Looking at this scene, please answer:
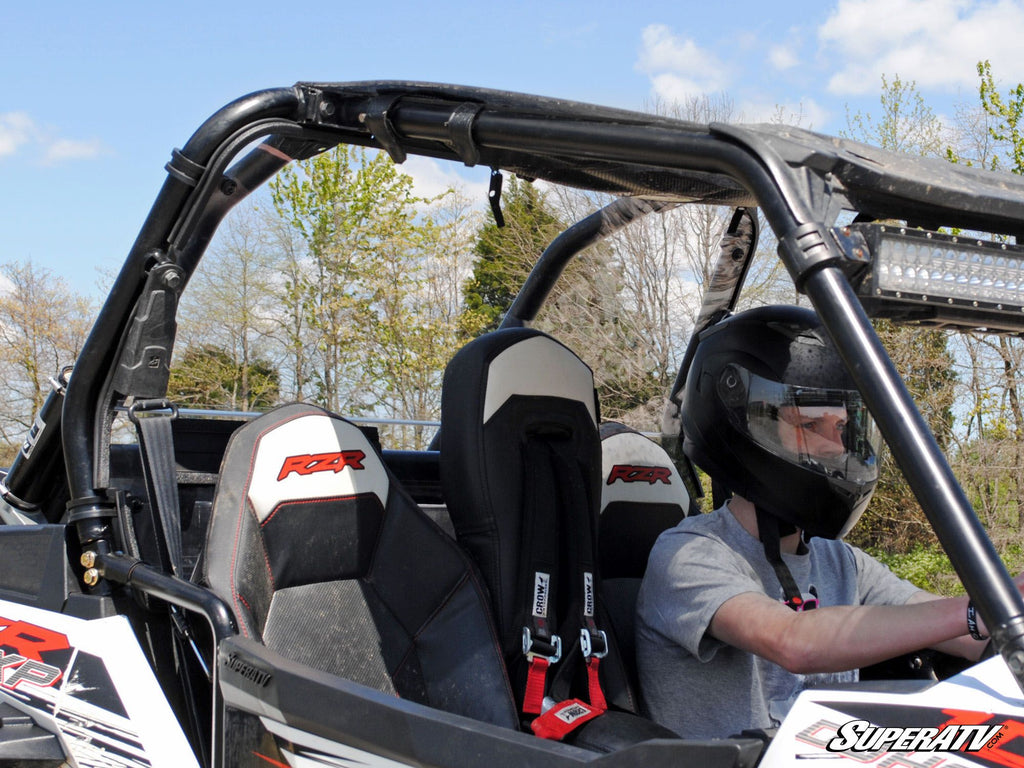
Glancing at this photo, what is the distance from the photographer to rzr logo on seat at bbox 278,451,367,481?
1.89m

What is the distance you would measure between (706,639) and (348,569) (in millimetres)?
711

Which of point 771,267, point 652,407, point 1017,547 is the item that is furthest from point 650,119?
point 652,407

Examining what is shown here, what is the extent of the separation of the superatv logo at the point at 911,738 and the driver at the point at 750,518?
0.50m

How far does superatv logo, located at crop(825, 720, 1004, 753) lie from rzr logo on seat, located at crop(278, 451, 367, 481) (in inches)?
43.9

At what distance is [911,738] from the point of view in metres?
1.10

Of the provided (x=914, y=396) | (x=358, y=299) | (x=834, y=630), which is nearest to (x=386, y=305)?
(x=358, y=299)

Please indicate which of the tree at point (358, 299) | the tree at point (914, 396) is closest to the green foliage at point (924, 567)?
the tree at point (914, 396)

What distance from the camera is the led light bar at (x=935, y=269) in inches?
46.2

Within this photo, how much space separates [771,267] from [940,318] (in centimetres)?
938

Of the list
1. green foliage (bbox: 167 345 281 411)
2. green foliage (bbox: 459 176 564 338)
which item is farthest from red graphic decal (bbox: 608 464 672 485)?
green foliage (bbox: 167 345 281 411)

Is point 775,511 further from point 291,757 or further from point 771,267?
point 771,267

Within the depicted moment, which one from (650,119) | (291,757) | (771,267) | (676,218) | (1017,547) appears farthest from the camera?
(676,218)

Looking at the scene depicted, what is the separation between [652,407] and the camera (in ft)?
38.2

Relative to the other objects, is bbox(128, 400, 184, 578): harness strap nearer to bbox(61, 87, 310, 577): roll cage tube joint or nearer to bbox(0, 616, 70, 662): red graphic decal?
bbox(61, 87, 310, 577): roll cage tube joint
